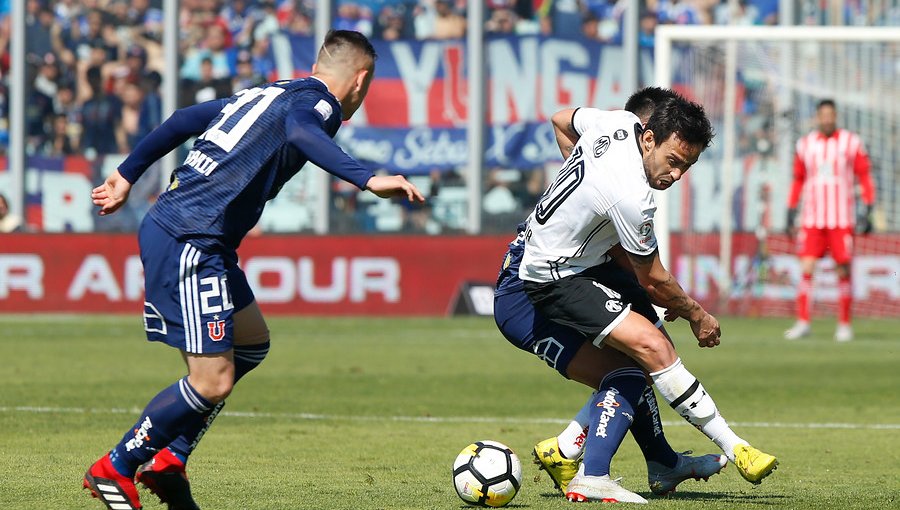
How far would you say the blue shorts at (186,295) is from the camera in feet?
19.2

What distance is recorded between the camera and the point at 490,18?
23.6 m

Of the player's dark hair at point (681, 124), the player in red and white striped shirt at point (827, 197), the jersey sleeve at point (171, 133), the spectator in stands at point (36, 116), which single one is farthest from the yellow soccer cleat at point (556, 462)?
the spectator in stands at point (36, 116)

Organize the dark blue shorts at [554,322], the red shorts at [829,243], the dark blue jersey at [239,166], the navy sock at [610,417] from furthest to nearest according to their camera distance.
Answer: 1. the red shorts at [829,243]
2. the dark blue shorts at [554,322]
3. the navy sock at [610,417]
4. the dark blue jersey at [239,166]

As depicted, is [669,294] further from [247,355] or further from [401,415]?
[401,415]

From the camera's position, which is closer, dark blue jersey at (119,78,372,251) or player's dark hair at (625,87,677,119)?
dark blue jersey at (119,78,372,251)

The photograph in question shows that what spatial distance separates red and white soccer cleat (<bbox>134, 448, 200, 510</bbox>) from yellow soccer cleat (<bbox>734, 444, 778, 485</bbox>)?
89.4 inches

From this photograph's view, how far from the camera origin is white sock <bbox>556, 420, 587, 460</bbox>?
23.0 feet

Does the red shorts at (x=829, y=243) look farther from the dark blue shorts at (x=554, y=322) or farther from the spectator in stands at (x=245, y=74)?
the dark blue shorts at (x=554, y=322)

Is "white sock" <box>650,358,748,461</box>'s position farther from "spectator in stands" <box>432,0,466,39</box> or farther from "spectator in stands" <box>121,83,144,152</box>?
"spectator in stands" <box>121,83,144,152</box>

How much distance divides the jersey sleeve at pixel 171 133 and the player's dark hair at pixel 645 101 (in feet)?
6.42

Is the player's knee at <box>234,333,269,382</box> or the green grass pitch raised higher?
the player's knee at <box>234,333,269,382</box>

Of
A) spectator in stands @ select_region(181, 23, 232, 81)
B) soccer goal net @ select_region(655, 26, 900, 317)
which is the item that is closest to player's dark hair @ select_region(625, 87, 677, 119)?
soccer goal net @ select_region(655, 26, 900, 317)

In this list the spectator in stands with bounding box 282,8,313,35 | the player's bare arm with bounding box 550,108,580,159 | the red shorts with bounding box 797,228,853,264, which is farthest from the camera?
the spectator in stands with bounding box 282,8,313,35

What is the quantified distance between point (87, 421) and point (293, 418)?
52.1 inches
